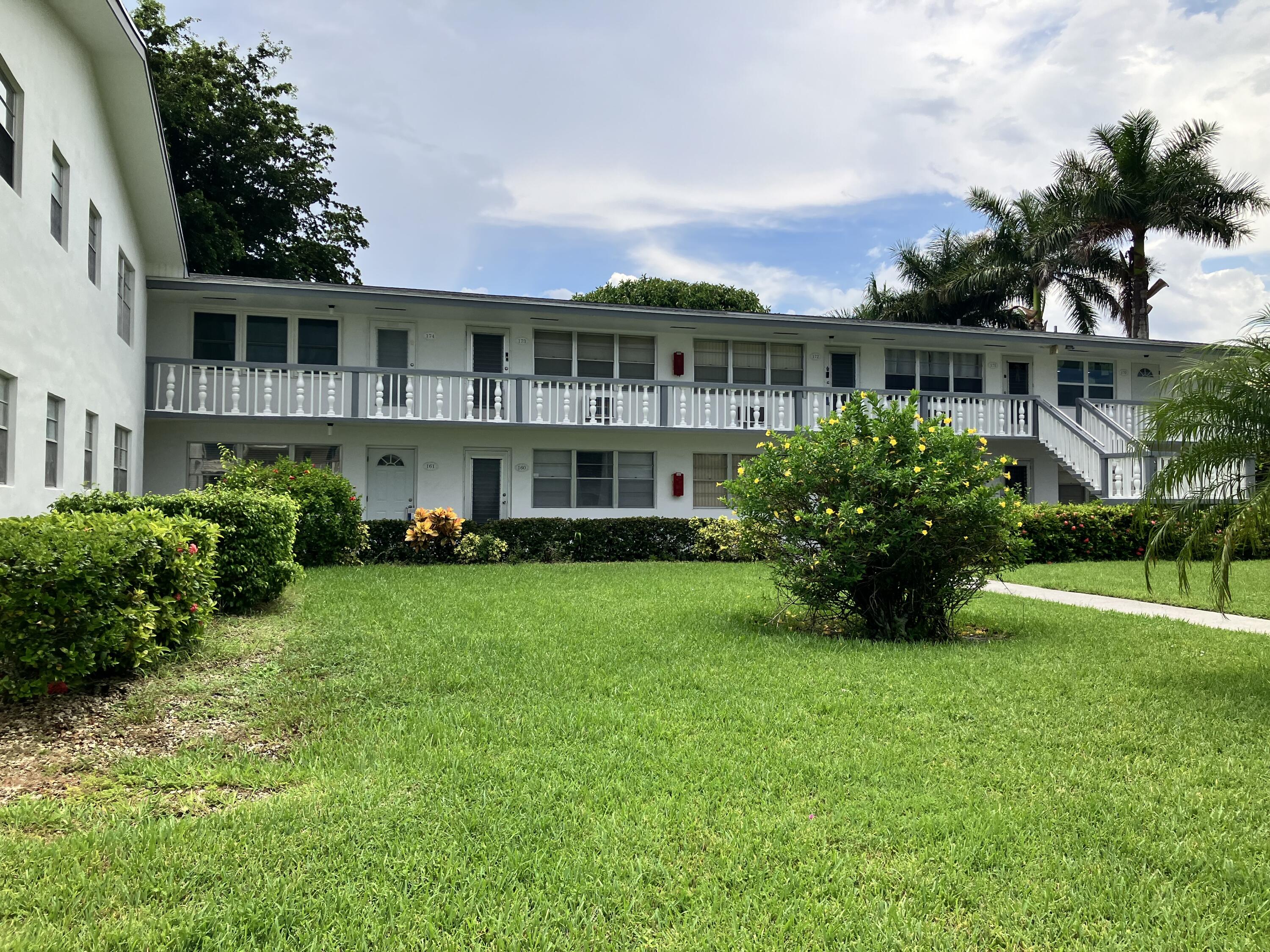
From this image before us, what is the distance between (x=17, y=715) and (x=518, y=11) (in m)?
13.7

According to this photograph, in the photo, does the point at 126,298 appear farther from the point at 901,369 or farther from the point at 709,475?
the point at 901,369

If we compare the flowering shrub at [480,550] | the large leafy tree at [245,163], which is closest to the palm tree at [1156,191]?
the flowering shrub at [480,550]

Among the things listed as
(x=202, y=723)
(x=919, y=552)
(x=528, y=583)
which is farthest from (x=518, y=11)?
(x=202, y=723)

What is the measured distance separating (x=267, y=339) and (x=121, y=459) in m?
4.58


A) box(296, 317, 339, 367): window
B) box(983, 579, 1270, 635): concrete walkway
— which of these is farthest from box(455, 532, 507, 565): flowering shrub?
box(983, 579, 1270, 635): concrete walkway

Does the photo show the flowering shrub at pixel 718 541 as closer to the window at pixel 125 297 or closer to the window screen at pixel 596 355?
the window screen at pixel 596 355

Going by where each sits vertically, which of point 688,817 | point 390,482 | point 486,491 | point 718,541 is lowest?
point 688,817

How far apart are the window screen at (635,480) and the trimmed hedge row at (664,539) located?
2.02m

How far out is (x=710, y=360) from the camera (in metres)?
20.4

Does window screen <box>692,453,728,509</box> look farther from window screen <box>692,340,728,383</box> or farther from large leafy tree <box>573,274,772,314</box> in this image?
large leafy tree <box>573,274,772,314</box>

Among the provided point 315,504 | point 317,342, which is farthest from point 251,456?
point 315,504

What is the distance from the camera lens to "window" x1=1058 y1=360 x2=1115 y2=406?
2252 centimetres

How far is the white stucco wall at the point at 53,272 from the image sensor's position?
8672 millimetres

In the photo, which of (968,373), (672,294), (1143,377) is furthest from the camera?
(672,294)
